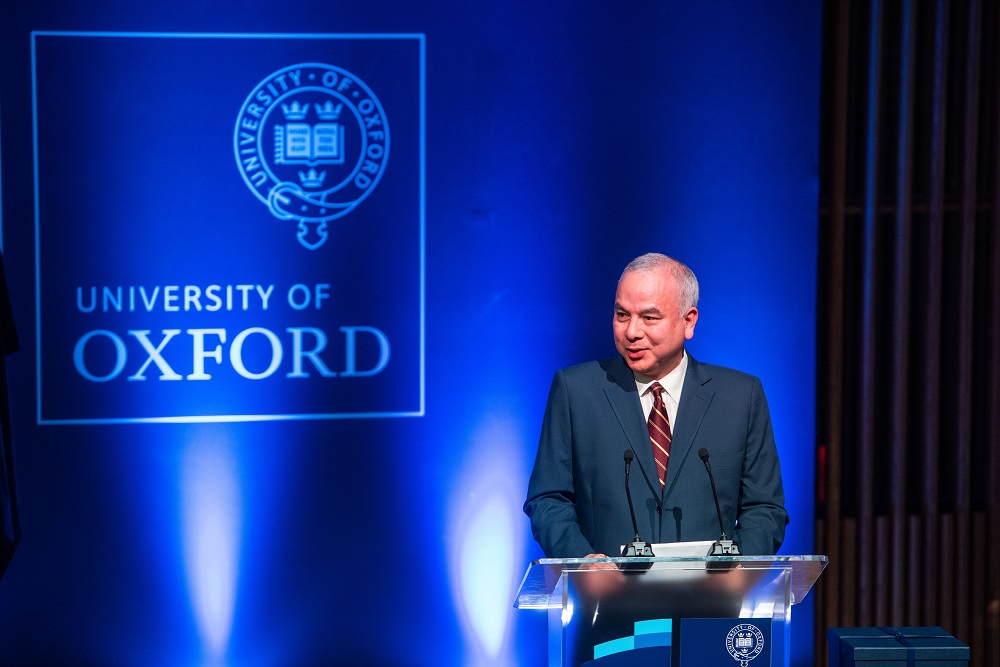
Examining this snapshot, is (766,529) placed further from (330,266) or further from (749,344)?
(330,266)

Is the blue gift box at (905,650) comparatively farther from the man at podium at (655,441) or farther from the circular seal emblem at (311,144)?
the circular seal emblem at (311,144)

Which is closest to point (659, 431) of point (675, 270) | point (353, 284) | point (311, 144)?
point (675, 270)

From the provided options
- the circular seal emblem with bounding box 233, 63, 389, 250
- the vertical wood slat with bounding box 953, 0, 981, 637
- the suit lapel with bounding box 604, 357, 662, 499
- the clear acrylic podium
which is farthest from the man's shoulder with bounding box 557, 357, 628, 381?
the vertical wood slat with bounding box 953, 0, 981, 637

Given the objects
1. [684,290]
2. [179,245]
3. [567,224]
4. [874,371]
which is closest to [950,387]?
[874,371]

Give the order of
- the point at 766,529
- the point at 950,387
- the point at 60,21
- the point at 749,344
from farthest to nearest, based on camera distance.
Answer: the point at 950,387
the point at 749,344
the point at 60,21
the point at 766,529

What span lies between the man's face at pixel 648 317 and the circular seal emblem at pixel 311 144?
1.65 m

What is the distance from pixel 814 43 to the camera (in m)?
4.40

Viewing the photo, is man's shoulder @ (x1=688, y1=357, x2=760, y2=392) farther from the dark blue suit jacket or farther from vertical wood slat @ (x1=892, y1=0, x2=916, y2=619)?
vertical wood slat @ (x1=892, y1=0, x2=916, y2=619)

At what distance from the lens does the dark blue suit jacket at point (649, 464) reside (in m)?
3.06

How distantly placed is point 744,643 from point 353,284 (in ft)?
8.18

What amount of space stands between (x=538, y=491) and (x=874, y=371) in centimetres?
212

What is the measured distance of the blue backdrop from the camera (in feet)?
14.0

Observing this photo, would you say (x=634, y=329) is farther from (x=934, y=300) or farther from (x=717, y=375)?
(x=934, y=300)

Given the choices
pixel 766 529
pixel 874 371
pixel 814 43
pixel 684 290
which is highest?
pixel 814 43
